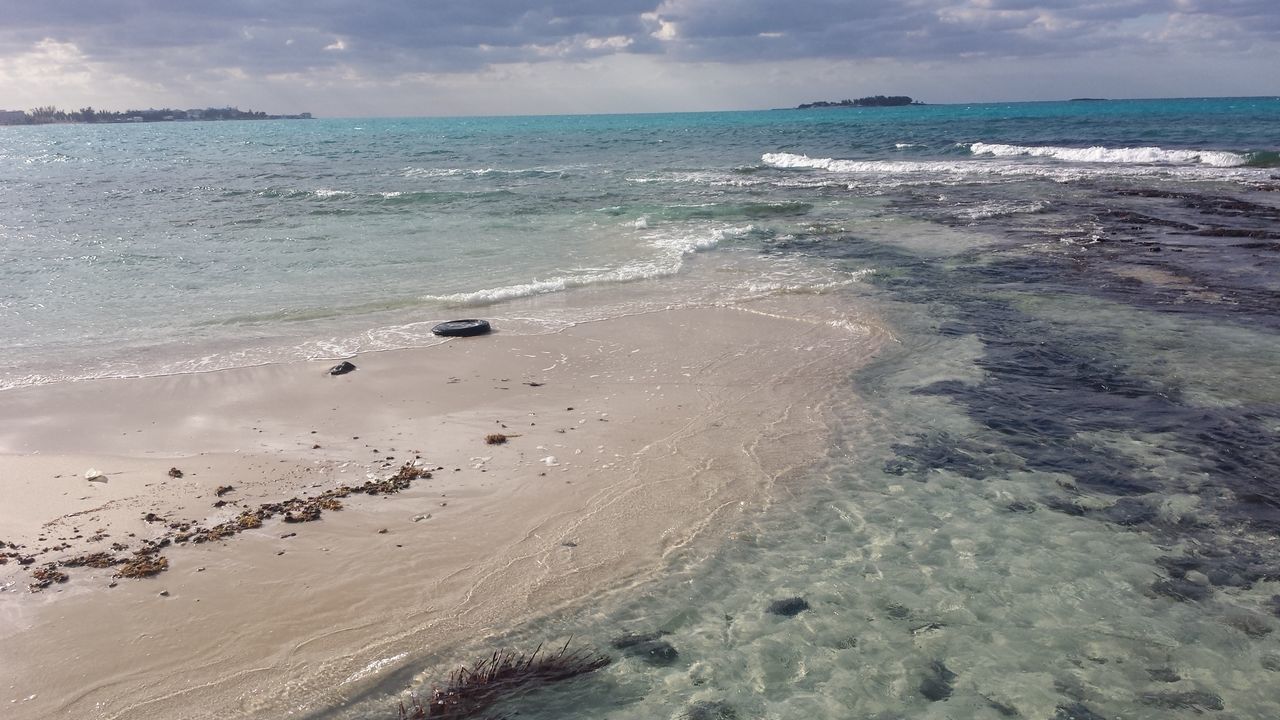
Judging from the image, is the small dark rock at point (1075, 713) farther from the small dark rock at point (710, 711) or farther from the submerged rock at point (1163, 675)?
the small dark rock at point (710, 711)

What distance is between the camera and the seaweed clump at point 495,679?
3816 millimetres

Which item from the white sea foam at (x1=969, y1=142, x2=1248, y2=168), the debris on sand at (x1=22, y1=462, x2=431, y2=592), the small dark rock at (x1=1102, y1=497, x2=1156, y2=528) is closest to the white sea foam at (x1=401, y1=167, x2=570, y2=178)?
the white sea foam at (x1=969, y1=142, x2=1248, y2=168)

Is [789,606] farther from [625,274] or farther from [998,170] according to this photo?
[998,170]

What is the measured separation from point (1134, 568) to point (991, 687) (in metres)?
1.70

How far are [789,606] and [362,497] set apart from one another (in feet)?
11.0

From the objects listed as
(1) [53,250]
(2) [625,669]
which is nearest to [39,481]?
(2) [625,669]

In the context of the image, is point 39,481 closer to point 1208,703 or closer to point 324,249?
point 1208,703

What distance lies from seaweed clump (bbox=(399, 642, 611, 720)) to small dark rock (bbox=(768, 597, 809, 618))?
1.06 m

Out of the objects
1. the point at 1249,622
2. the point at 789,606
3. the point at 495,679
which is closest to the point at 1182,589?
the point at 1249,622

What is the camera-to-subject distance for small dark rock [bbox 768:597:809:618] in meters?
4.53

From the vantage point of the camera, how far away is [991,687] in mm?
3904

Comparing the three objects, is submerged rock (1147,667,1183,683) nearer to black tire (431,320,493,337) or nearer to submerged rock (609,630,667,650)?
submerged rock (609,630,667,650)

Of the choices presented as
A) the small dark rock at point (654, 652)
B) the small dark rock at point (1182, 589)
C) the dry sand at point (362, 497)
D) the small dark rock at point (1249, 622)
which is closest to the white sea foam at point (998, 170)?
the dry sand at point (362, 497)

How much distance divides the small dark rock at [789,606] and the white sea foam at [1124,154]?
1401 inches
